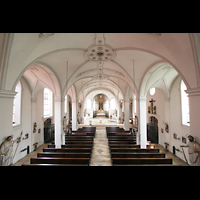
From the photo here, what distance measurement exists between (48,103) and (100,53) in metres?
11.3

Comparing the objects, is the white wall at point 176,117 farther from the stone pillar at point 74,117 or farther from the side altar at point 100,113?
the side altar at point 100,113

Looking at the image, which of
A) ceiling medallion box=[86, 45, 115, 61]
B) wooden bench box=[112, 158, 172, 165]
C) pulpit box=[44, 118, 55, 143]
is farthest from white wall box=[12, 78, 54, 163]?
wooden bench box=[112, 158, 172, 165]

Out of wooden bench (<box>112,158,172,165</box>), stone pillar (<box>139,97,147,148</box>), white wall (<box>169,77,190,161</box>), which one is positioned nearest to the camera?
wooden bench (<box>112,158,172,165</box>)

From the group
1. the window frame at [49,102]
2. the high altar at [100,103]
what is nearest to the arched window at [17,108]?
the window frame at [49,102]

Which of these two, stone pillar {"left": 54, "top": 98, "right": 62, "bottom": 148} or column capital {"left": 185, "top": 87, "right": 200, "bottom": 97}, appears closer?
column capital {"left": 185, "top": 87, "right": 200, "bottom": 97}

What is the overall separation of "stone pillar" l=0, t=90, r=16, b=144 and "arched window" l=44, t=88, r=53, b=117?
10.9 metres

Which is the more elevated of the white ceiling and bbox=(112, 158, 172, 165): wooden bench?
the white ceiling

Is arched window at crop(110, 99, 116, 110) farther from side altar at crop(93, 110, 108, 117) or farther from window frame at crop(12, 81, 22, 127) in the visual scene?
window frame at crop(12, 81, 22, 127)

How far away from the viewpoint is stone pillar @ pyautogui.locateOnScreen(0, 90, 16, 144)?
4.58m

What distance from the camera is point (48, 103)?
16250 millimetres
